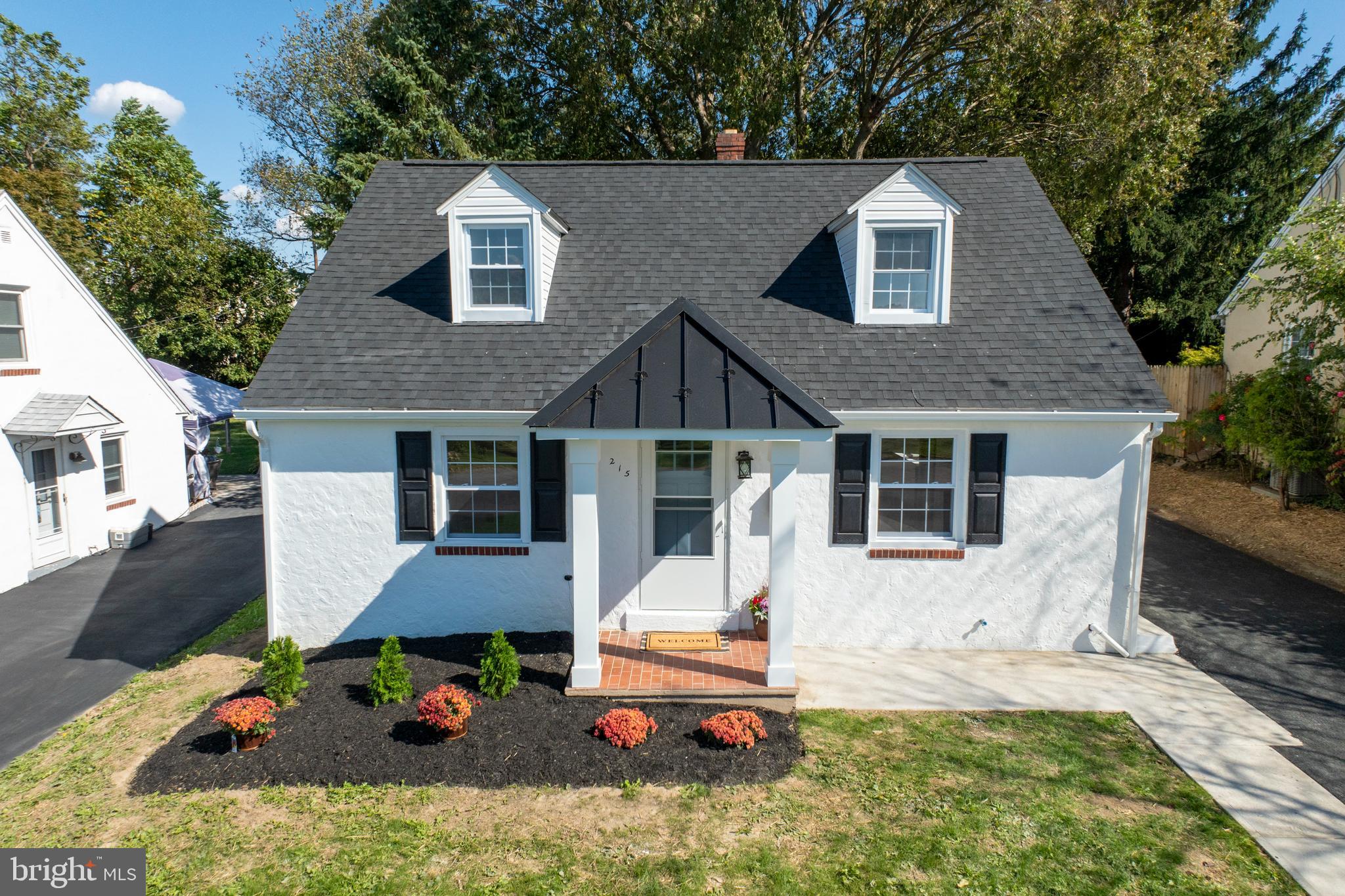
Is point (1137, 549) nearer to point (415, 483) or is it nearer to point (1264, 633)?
point (1264, 633)

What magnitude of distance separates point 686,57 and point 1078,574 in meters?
17.4

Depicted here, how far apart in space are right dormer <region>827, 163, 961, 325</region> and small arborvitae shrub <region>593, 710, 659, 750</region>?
20.3 ft

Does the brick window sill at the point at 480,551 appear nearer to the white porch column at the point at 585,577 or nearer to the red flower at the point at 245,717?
the white porch column at the point at 585,577

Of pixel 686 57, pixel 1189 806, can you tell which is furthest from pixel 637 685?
pixel 686 57

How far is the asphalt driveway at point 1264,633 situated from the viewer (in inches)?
289

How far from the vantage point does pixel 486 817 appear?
19.2 feet

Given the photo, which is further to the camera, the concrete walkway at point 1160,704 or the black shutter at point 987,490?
the black shutter at point 987,490

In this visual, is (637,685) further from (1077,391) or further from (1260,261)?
(1260,261)

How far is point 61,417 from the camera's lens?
43.6ft

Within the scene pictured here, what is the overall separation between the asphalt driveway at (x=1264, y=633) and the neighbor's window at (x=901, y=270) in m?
5.94

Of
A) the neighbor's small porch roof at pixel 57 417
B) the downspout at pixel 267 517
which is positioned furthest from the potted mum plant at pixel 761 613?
the neighbor's small porch roof at pixel 57 417

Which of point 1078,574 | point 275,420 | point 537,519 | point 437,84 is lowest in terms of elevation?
point 1078,574

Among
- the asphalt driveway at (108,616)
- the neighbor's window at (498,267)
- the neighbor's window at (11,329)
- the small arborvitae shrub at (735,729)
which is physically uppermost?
the neighbor's window at (498,267)

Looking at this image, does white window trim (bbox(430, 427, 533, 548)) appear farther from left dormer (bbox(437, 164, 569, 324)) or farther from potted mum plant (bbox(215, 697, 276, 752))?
potted mum plant (bbox(215, 697, 276, 752))
